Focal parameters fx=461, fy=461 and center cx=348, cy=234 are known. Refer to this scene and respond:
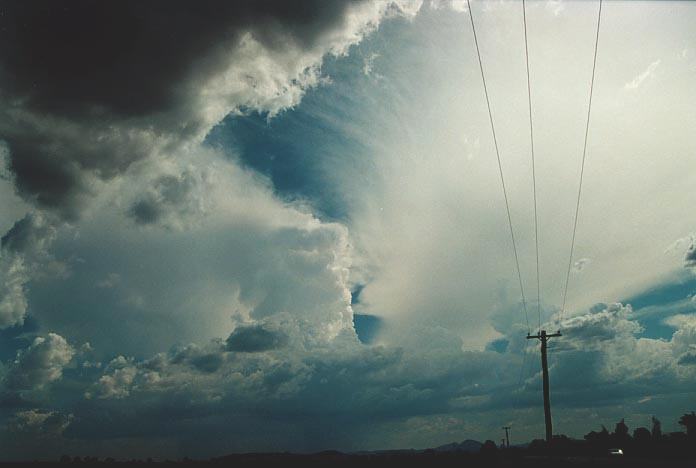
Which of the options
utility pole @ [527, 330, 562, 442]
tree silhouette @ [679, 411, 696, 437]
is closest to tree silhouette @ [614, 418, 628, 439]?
tree silhouette @ [679, 411, 696, 437]

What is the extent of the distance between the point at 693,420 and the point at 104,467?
80.4m

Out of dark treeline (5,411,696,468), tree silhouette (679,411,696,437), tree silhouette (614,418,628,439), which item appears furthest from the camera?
tree silhouette (614,418,628,439)

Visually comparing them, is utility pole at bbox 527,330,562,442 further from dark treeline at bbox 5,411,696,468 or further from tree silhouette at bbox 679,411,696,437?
tree silhouette at bbox 679,411,696,437

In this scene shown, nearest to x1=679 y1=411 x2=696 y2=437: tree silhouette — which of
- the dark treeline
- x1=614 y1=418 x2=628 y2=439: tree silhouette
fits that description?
the dark treeline

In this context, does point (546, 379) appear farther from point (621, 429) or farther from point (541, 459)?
point (621, 429)

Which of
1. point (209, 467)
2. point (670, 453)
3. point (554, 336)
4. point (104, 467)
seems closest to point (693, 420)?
point (670, 453)

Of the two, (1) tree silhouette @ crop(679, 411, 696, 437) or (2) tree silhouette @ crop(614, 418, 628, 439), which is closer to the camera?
(1) tree silhouette @ crop(679, 411, 696, 437)

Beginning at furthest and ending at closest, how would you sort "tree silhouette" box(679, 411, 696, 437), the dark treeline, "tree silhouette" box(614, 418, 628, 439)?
"tree silhouette" box(614, 418, 628, 439) → "tree silhouette" box(679, 411, 696, 437) → the dark treeline

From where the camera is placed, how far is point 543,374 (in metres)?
39.3

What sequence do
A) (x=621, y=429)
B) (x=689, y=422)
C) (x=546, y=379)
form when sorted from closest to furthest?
(x=546, y=379) → (x=689, y=422) → (x=621, y=429)

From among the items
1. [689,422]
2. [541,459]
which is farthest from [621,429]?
[541,459]

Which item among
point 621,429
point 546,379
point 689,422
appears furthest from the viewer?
point 621,429

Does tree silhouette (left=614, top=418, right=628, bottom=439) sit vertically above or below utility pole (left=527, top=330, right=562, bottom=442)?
below

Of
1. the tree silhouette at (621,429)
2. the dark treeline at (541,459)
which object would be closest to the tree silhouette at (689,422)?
the dark treeline at (541,459)
